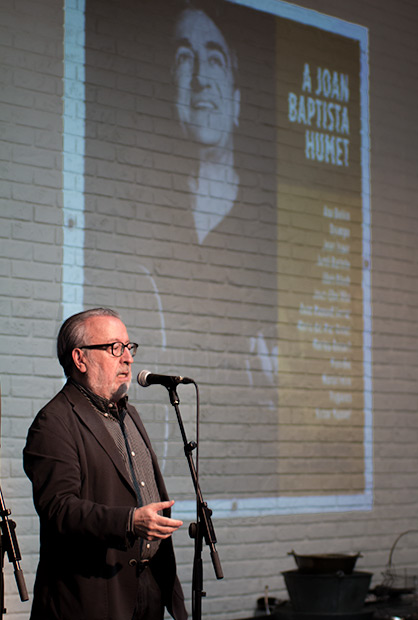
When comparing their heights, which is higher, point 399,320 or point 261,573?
point 399,320

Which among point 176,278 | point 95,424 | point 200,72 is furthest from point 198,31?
point 95,424

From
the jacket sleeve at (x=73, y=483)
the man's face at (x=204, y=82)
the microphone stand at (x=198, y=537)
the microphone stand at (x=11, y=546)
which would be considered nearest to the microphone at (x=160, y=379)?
the microphone stand at (x=198, y=537)

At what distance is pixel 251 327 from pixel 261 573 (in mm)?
1243

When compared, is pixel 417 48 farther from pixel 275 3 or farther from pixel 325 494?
pixel 325 494

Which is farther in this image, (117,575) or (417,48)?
(417,48)

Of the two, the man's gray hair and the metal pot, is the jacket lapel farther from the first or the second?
the metal pot

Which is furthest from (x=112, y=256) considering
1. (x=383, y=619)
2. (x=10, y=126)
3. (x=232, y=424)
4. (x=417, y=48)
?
(x=417, y=48)

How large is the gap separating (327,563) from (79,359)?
1912mm

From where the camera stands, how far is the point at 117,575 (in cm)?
242

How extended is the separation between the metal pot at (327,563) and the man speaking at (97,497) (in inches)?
58.8

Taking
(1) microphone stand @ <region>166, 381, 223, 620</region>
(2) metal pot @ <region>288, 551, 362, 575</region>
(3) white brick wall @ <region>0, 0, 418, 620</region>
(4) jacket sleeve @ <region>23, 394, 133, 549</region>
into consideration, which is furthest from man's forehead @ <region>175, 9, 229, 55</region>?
(2) metal pot @ <region>288, 551, 362, 575</region>

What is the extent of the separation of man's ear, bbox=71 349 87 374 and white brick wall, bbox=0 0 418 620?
99cm

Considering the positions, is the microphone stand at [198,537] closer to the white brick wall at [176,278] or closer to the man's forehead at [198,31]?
the white brick wall at [176,278]

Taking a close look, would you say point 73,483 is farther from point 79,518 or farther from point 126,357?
point 126,357
